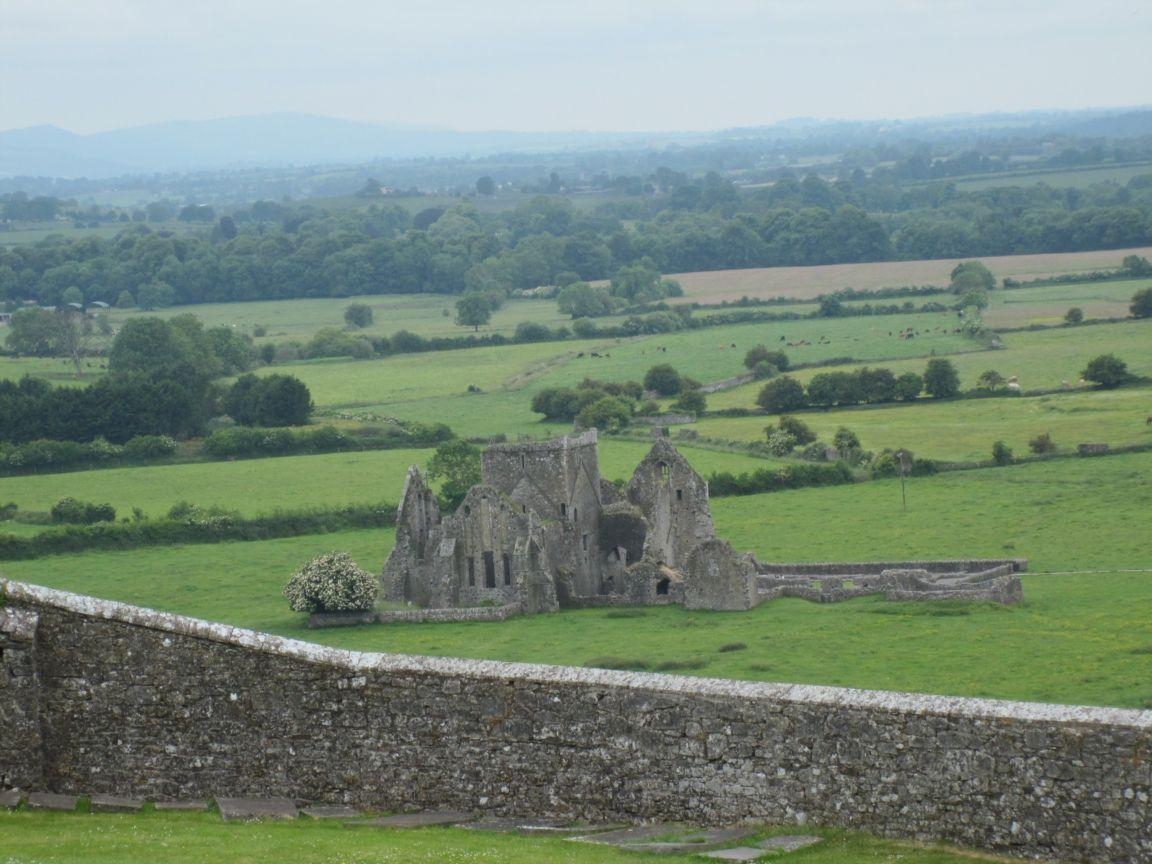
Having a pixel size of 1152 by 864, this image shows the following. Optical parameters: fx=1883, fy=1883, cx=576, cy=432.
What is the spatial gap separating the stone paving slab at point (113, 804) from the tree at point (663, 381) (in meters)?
91.4

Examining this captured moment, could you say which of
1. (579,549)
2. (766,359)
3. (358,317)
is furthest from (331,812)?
(358,317)

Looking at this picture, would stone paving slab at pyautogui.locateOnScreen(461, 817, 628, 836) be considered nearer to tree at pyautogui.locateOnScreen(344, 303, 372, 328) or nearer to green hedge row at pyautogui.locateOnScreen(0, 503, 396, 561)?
green hedge row at pyautogui.locateOnScreen(0, 503, 396, 561)

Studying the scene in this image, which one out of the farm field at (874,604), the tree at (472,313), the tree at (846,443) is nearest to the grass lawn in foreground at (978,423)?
the tree at (846,443)

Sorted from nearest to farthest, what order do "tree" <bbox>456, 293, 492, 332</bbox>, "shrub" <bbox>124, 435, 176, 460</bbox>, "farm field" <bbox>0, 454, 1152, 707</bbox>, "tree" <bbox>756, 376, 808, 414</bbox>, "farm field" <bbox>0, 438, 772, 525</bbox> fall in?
"farm field" <bbox>0, 454, 1152, 707</bbox>
"farm field" <bbox>0, 438, 772, 525</bbox>
"shrub" <bbox>124, 435, 176, 460</bbox>
"tree" <bbox>756, 376, 808, 414</bbox>
"tree" <bbox>456, 293, 492, 332</bbox>

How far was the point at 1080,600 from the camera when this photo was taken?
50438 mm

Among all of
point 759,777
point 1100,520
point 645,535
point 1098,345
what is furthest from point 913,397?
point 759,777

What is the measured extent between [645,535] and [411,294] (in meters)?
144

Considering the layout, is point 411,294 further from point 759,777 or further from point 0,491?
point 759,777

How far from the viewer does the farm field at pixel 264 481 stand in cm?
7538

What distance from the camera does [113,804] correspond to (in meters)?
14.8

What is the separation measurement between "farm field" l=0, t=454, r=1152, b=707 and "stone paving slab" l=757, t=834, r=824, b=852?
24.2 m

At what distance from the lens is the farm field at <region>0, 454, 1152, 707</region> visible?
4188 cm

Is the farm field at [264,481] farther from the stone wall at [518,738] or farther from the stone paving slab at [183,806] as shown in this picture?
the stone paving slab at [183,806]

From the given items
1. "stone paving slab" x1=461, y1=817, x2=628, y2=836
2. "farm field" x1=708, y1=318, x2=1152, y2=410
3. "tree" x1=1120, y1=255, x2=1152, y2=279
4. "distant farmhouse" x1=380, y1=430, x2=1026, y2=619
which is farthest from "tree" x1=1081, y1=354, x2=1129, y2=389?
"stone paving slab" x1=461, y1=817, x2=628, y2=836
